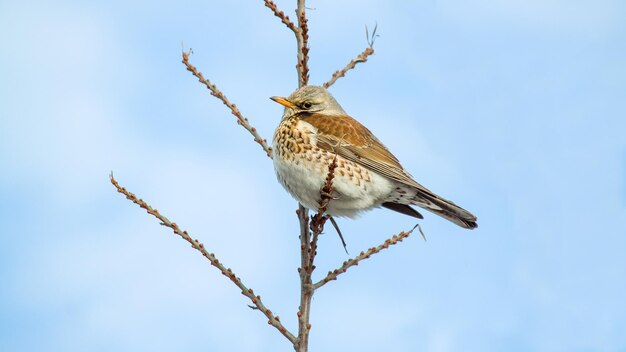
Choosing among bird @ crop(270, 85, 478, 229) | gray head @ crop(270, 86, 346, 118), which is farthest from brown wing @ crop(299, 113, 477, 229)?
gray head @ crop(270, 86, 346, 118)

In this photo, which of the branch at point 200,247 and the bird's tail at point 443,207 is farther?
the bird's tail at point 443,207

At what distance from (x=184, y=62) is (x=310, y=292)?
264 cm

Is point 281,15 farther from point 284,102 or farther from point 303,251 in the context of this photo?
point 303,251

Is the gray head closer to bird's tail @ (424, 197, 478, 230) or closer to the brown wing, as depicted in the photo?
the brown wing

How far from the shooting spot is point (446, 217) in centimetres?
700

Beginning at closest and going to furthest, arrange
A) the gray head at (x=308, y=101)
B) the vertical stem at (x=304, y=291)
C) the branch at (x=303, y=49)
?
the vertical stem at (x=304, y=291) → the branch at (x=303, y=49) → the gray head at (x=308, y=101)

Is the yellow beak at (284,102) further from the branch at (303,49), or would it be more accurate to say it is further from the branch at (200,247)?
the branch at (200,247)

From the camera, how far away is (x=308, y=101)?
7.36 meters

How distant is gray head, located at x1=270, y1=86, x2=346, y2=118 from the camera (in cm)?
730

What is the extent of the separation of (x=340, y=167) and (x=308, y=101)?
94cm

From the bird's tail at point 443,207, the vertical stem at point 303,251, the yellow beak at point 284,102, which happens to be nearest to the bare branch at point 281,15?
the vertical stem at point 303,251

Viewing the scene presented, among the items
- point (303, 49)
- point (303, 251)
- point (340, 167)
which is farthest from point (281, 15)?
point (303, 251)

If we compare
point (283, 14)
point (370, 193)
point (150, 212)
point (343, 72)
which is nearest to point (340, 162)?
point (370, 193)

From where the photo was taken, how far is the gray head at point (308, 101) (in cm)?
730
